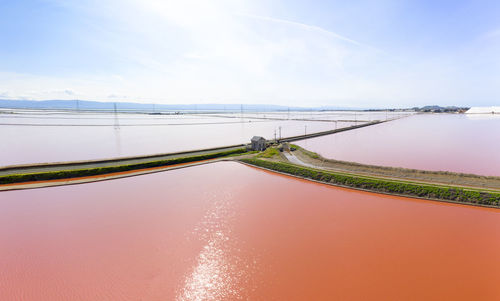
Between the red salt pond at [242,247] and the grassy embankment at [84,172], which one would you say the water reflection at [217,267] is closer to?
the red salt pond at [242,247]

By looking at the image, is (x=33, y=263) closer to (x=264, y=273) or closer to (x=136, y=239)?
(x=136, y=239)

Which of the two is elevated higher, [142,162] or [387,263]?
[142,162]

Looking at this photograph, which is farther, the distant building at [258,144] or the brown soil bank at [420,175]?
the distant building at [258,144]

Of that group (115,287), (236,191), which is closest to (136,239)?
(115,287)

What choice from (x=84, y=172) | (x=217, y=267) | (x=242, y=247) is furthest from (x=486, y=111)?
(x=84, y=172)

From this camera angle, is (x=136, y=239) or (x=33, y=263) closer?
(x=33, y=263)

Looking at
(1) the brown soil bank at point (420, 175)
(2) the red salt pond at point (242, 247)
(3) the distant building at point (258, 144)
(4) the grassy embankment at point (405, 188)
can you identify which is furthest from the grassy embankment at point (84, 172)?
(1) the brown soil bank at point (420, 175)

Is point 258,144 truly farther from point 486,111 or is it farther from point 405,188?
point 486,111
